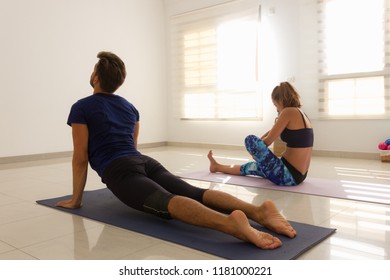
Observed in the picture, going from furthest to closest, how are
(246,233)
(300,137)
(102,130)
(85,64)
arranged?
1. (85,64)
2. (300,137)
3. (102,130)
4. (246,233)

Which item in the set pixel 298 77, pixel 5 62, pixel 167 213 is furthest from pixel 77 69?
pixel 167 213

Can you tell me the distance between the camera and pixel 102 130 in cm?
224

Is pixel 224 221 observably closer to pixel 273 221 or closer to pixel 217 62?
pixel 273 221

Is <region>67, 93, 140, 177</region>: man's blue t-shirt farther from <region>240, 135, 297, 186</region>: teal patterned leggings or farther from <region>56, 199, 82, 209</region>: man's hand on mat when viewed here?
<region>240, 135, 297, 186</region>: teal patterned leggings

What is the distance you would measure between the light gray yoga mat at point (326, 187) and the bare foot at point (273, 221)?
3.48 ft

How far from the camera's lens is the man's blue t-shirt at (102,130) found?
222 centimetres

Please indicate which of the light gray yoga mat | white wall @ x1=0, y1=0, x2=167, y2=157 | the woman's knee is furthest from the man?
white wall @ x1=0, y1=0, x2=167, y2=157

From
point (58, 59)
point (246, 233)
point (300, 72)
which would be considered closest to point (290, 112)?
point (246, 233)

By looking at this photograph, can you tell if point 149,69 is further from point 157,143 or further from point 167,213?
point 167,213

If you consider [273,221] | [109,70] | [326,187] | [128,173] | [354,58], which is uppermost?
[354,58]

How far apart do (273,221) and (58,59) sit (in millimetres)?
4673

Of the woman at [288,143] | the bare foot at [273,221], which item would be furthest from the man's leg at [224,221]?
the woman at [288,143]

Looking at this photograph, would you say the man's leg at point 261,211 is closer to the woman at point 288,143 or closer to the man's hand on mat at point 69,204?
the man's hand on mat at point 69,204

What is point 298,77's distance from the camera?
5410 mm
